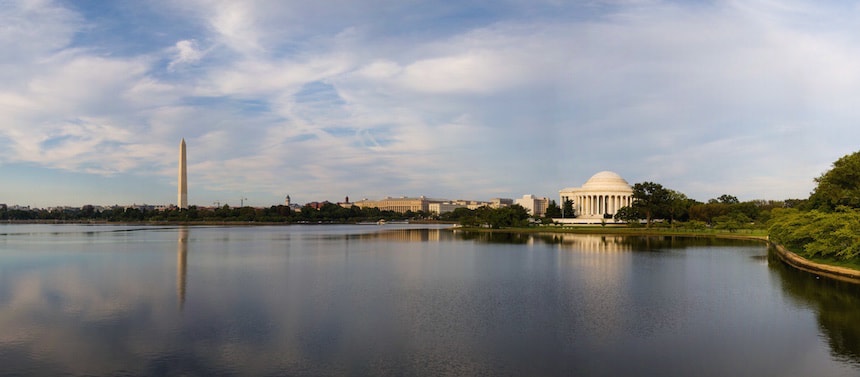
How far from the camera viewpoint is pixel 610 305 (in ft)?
71.7

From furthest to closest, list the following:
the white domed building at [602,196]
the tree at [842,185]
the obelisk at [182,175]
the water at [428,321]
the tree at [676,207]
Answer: the obelisk at [182,175] < the white domed building at [602,196] < the tree at [676,207] < the tree at [842,185] < the water at [428,321]

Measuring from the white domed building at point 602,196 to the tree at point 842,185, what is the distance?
232 feet

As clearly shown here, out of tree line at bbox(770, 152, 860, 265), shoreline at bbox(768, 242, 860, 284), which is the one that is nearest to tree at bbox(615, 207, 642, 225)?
tree line at bbox(770, 152, 860, 265)

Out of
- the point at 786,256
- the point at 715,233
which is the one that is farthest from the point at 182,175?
the point at 786,256

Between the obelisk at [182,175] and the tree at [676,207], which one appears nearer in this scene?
the tree at [676,207]

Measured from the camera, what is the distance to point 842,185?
41562 mm

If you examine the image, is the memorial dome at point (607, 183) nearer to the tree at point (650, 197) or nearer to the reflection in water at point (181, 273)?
the tree at point (650, 197)

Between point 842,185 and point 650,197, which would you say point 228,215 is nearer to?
point 650,197

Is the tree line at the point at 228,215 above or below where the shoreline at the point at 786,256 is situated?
above

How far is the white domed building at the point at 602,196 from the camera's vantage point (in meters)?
116

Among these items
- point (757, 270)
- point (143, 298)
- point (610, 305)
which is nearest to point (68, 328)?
point (143, 298)

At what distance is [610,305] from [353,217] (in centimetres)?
15175

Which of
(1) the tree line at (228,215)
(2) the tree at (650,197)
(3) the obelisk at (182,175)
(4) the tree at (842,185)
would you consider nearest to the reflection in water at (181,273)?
(4) the tree at (842,185)

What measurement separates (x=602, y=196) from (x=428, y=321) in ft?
340
